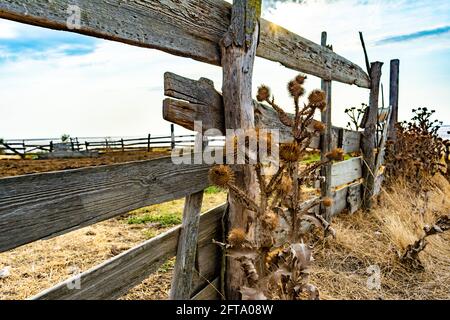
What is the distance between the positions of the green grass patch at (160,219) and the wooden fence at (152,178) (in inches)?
84.2

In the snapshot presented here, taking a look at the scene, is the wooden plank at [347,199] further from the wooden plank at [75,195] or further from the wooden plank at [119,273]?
the wooden plank at [75,195]

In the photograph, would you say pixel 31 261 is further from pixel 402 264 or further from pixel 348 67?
pixel 348 67

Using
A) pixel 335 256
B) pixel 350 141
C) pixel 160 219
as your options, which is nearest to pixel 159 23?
pixel 335 256

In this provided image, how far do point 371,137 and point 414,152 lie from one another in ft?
5.28

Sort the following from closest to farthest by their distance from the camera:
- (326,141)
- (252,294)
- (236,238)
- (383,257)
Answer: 1. (252,294)
2. (236,238)
3. (383,257)
4. (326,141)

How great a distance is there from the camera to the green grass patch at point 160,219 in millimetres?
4676

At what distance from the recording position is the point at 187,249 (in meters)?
2.21

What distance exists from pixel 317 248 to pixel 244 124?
2104 mm

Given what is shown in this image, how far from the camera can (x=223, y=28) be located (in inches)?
92.4

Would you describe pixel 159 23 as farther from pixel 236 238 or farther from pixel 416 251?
pixel 416 251

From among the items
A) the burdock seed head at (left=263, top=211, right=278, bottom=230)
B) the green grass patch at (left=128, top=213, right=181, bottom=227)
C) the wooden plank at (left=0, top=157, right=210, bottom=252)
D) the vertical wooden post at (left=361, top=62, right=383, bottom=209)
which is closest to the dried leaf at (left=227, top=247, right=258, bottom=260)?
the burdock seed head at (left=263, top=211, right=278, bottom=230)

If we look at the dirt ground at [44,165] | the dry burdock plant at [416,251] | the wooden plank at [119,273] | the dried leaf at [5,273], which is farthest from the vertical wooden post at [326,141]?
the dried leaf at [5,273]

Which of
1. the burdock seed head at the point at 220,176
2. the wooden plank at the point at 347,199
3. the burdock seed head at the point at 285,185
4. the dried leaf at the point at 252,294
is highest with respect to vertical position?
the burdock seed head at the point at 220,176
